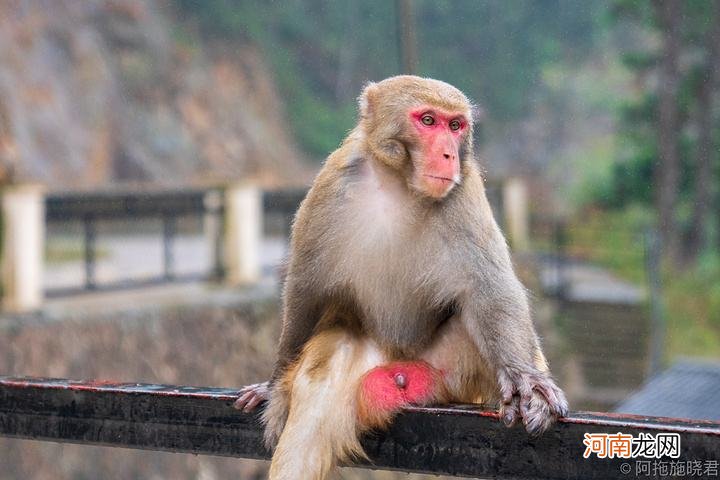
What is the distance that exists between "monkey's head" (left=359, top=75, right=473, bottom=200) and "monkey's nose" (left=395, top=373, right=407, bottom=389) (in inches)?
16.1

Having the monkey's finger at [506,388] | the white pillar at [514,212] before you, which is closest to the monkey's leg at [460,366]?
the monkey's finger at [506,388]

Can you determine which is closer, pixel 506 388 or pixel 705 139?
pixel 506 388

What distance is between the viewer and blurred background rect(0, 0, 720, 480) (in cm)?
888

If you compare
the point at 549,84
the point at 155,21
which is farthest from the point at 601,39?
the point at 155,21

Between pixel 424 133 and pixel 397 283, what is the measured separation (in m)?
0.36

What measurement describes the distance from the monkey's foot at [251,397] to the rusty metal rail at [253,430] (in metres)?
0.07

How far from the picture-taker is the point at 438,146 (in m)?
2.76

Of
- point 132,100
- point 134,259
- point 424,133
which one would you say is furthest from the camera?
point 132,100

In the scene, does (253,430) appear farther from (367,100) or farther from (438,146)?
(367,100)

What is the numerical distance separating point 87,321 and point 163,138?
13.4m

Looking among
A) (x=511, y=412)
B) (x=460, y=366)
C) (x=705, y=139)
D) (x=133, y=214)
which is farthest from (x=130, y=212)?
(x=705, y=139)

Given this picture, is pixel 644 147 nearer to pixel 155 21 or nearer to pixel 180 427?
pixel 155 21

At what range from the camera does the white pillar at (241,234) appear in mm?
10945

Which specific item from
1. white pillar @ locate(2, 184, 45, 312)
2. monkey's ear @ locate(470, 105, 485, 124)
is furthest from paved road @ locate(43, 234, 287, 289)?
monkey's ear @ locate(470, 105, 485, 124)
